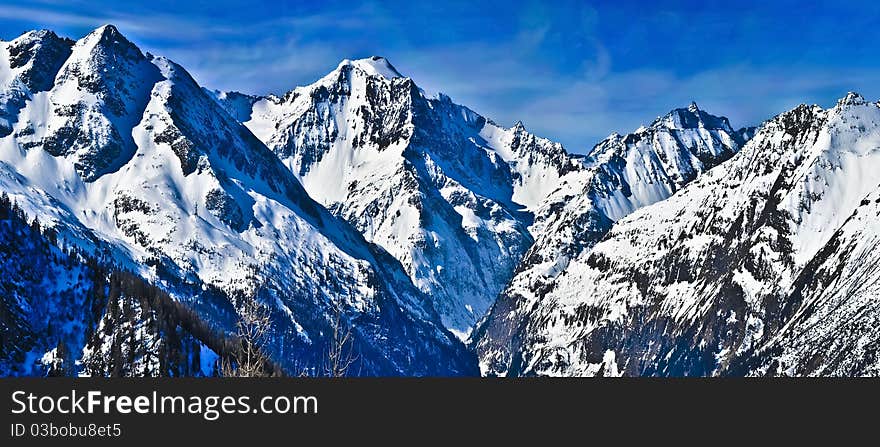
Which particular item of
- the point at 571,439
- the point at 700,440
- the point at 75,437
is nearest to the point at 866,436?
the point at 700,440

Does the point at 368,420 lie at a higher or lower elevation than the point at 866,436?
higher

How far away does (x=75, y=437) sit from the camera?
252 feet

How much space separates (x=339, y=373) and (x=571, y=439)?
49.5ft

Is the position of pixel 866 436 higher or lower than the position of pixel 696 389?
lower

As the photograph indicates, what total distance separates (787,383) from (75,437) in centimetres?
4924

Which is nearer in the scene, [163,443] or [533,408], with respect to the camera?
[163,443]

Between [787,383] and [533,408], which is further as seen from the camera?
[787,383]

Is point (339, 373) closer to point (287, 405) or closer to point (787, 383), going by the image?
point (287, 405)

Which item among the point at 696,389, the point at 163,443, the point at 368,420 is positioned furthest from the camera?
the point at 696,389

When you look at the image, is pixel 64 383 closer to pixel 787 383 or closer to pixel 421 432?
pixel 421 432

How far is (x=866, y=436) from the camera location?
7969 cm

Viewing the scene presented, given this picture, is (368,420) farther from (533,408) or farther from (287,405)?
(533,408)

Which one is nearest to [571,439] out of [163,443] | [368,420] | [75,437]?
[368,420]

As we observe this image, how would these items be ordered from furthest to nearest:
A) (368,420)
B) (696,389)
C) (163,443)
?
(696,389) < (368,420) < (163,443)
